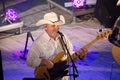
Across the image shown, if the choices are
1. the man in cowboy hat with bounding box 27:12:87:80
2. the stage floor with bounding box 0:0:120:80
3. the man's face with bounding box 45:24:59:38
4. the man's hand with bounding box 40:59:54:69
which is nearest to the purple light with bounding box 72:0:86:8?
the stage floor with bounding box 0:0:120:80

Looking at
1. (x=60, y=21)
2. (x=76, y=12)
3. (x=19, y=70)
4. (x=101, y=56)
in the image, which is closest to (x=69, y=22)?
(x=76, y=12)

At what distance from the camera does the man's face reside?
15.4 ft

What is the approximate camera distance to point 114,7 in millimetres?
9008

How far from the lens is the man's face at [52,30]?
4699 millimetres

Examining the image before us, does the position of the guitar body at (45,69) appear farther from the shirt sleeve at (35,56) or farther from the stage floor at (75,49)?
the stage floor at (75,49)

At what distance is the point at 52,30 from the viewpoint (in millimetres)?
4734

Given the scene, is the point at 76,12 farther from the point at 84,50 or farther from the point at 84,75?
the point at 84,50

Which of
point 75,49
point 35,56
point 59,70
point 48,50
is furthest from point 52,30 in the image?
A: point 75,49

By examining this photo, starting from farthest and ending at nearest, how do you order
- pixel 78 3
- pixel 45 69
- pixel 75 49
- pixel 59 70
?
pixel 78 3 → pixel 75 49 → pixel 45 69 → pixel 59 70

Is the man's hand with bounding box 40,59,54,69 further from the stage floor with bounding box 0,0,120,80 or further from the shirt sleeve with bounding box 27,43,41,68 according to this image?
the stage floor with bounding box 0,0,120,80

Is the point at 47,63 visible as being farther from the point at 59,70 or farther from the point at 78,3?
the point at 78,3

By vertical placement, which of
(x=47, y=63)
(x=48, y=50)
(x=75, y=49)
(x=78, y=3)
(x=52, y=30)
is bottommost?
(x=75, y=49)

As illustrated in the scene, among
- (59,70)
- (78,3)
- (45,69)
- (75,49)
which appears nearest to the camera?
(59,70)

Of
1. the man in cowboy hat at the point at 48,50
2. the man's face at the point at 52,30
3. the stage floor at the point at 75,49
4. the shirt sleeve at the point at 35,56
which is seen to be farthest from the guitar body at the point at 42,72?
the stage floor at the point at 75,49
